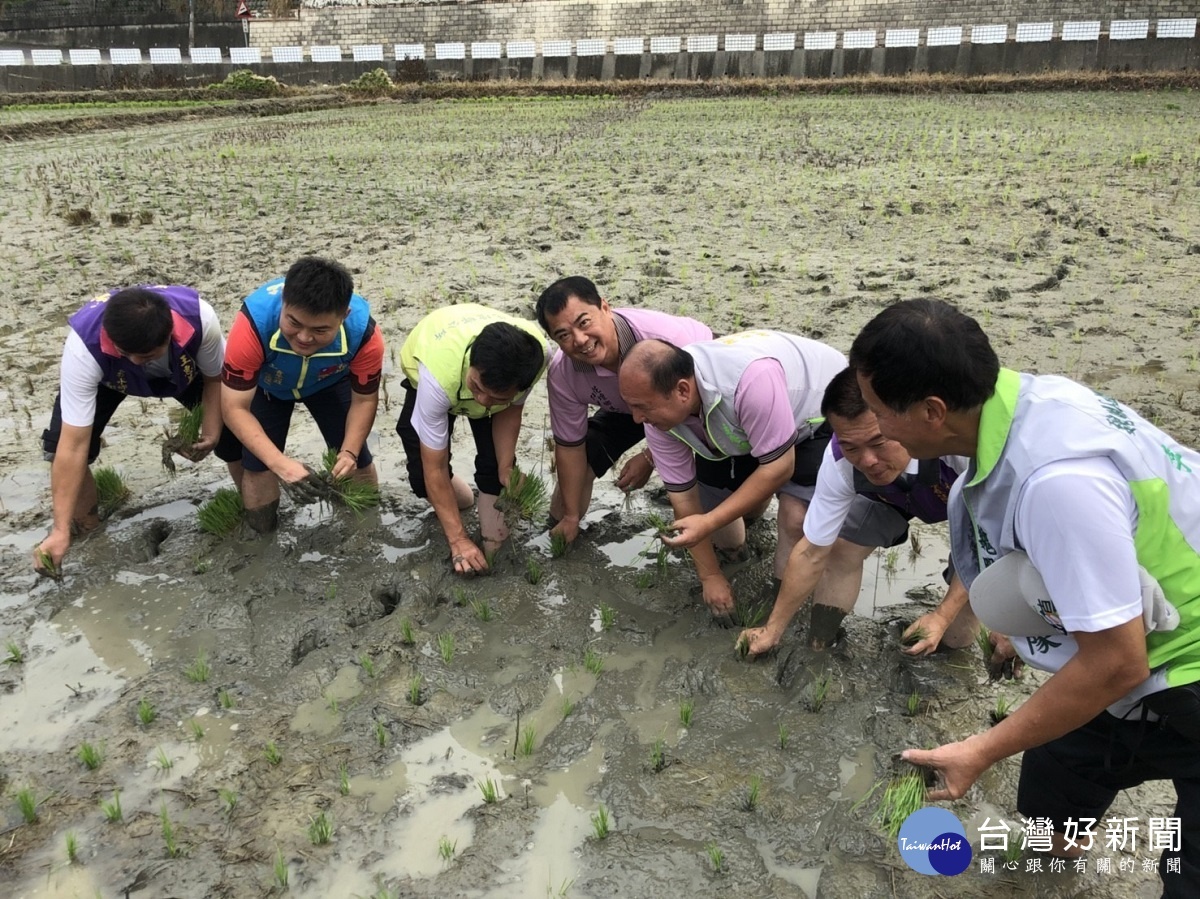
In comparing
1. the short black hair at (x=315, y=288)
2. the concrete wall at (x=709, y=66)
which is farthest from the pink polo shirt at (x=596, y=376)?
the concrete wall at (x=709, y=66)

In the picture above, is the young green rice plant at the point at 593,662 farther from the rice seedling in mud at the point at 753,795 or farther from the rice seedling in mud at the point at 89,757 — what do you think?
the rice seedling in mud at the point at 89,757

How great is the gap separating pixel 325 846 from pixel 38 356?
4.41 meters

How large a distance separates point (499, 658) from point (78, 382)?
1.91 meters

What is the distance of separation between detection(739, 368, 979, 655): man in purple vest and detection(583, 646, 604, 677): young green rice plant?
469mm

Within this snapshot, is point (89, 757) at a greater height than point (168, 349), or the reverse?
point (168, 349)

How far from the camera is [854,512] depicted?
2906 millimetres

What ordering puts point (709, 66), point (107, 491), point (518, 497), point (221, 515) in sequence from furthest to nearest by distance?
point (709, 66) → point (107, 491) → point (221, 515) → point (518, 497)

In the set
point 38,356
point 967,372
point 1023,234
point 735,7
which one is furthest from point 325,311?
point 735,7

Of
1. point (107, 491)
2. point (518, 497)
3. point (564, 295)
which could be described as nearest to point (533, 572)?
point (518, 497)

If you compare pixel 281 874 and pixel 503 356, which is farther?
pixel 503 356

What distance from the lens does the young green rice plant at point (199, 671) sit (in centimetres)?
301

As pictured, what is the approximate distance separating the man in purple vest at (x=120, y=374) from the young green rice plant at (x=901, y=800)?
282cm

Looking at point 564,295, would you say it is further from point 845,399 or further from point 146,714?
point 146,714

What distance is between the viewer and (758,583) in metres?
3.46
